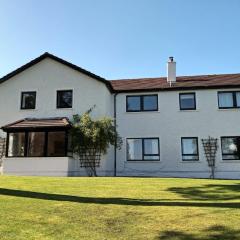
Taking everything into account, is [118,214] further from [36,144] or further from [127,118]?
[127,118]

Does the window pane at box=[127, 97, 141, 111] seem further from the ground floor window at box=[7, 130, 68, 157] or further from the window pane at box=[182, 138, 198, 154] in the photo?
the ground floor window at box=[7, 130, 68, 157]

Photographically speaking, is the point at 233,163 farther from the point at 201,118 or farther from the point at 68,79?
the point at 68,79

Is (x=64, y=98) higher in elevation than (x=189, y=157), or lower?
higher

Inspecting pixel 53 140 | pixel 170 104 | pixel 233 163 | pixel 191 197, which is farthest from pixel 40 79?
pixel 191 197

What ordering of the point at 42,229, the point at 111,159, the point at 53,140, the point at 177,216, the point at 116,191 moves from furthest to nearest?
1. the point at 111,159
2. the point at 53,140
3. the point at 116,191
4. the point at 177,216
5. the point at 42,229

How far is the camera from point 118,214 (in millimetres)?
9688

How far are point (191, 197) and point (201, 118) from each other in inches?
572

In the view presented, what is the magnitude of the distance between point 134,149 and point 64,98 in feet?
21.2

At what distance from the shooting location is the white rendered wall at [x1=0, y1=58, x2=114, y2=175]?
26.6 meters

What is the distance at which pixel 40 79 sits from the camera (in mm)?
27766

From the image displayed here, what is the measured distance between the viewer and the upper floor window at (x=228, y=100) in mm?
26641

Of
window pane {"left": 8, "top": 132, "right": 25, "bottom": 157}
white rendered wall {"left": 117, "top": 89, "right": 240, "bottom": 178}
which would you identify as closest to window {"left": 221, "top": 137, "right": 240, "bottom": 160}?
white rendered wall {"left": 117, "top": 89, "right": 240, "bottom": 178}

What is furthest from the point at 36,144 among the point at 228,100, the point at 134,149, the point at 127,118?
the point at 228,100

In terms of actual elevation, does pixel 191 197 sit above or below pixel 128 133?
below
